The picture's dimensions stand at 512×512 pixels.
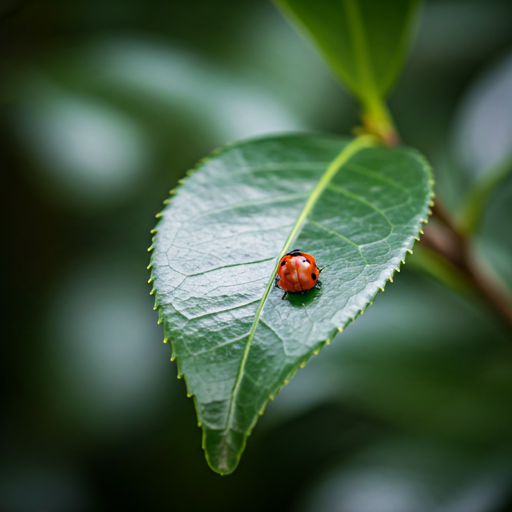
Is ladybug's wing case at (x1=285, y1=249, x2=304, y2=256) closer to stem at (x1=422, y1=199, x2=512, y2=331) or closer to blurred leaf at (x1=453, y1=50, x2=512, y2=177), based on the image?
stem at (x1=422, y1=199, x2=512, y2=331)

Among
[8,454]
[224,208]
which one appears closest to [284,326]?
[224,208]

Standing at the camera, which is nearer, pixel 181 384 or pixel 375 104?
pixel 375 104

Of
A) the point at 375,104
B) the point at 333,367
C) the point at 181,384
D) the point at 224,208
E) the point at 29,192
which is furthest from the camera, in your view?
the point at 29,192

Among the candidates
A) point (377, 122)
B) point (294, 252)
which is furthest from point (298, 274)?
point (377, 122)

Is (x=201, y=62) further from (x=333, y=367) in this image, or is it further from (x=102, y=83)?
(x=333, y=367)

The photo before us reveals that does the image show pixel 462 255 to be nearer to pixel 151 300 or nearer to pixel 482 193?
pixel 482 193

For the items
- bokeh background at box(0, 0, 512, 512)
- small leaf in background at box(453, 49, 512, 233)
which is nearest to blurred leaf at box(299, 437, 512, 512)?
bokeh background at box(0, 0, 512, 512)
